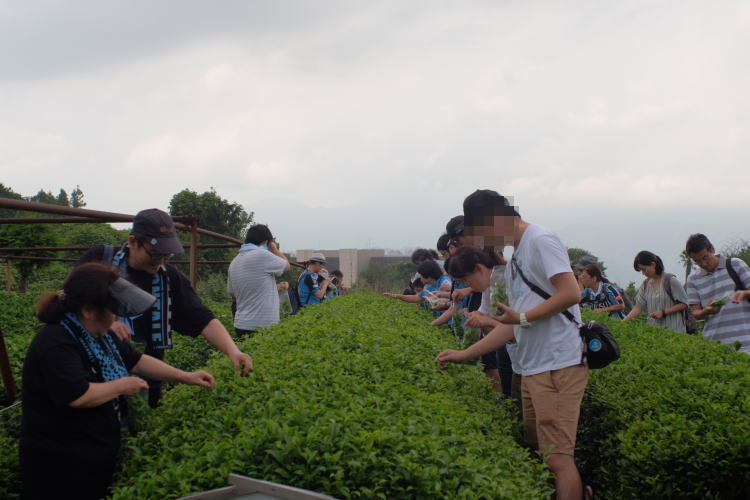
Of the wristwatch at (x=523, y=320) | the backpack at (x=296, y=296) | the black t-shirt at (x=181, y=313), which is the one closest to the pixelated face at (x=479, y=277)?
the wristwatch at (x=523, y=320)

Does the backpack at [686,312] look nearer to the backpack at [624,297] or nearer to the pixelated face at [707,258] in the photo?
the pixelated face at [707,258]

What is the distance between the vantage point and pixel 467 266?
4875 mm

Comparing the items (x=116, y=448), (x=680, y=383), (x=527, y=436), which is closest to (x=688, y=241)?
(x=680, y=383)

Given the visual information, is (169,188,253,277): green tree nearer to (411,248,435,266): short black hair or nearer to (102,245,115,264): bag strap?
(411,248,435,266): short black hair

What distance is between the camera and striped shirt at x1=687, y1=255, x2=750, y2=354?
6.81 metres

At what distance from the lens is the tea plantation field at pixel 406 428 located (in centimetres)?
247

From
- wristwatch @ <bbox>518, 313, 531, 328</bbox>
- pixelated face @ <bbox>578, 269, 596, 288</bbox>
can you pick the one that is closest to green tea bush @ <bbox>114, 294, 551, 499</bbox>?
wristwatch @ <bbox>518, 313, 531, 328</bbox>

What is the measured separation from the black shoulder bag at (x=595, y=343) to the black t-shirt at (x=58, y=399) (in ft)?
8.67

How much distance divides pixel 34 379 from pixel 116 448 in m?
0.53

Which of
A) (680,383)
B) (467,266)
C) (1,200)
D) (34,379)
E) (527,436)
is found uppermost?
(1,200)

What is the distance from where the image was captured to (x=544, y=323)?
3.93 meters

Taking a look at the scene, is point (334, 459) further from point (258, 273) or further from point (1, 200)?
point (258, 273)

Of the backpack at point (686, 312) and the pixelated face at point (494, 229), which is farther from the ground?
the pixelated face at point (494, 229)

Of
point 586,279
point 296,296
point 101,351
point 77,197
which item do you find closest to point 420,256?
point 586,279
